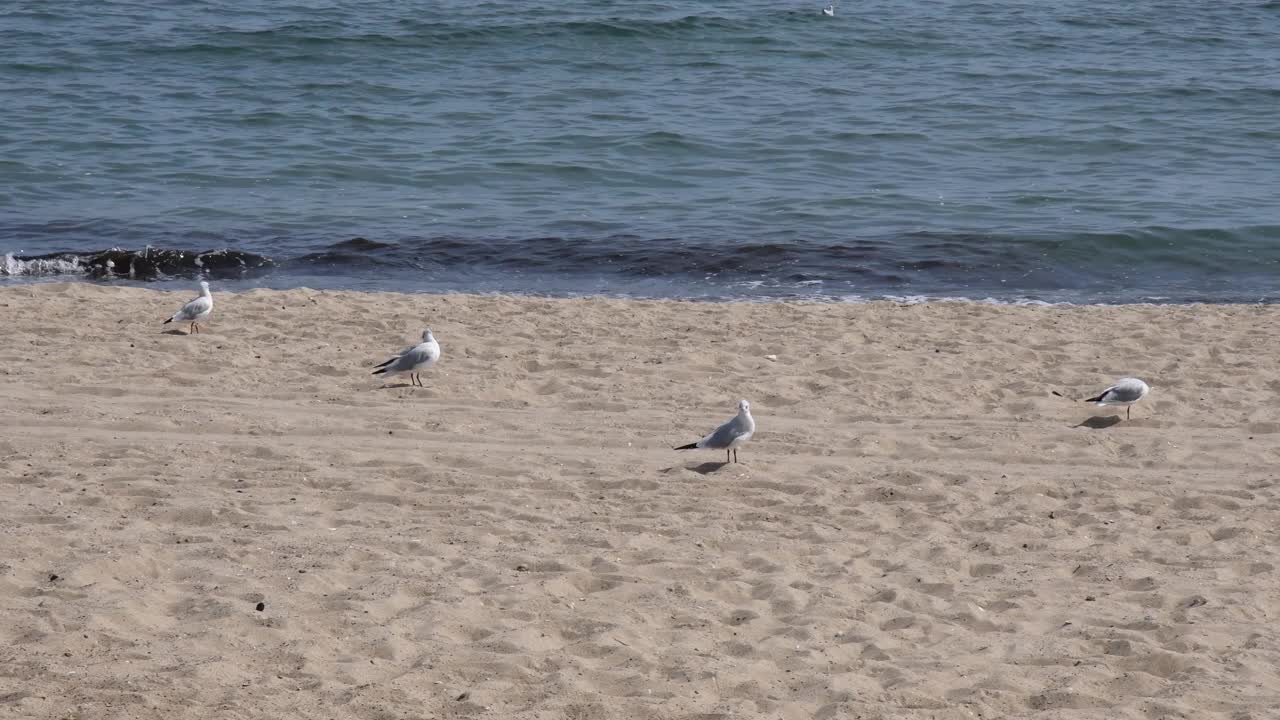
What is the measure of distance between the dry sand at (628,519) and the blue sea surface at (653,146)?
3342 mm

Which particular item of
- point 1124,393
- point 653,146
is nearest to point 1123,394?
point 1124,393

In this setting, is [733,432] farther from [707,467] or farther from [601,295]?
[601,295]

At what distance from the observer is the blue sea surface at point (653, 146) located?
49.8 ft

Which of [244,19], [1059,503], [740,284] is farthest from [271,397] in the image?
[244,19]

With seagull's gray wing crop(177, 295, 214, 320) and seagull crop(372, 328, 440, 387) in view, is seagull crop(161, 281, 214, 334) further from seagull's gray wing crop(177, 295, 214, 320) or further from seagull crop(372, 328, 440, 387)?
seagull crop(372, 328, 440, 387)

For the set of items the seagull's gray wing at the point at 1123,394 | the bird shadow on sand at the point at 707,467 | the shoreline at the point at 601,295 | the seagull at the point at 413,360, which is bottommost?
the shoreline at the point at 601,295

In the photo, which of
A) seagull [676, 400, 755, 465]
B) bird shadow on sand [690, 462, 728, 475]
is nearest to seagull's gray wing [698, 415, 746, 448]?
seagull [676, 400, 755, 465]

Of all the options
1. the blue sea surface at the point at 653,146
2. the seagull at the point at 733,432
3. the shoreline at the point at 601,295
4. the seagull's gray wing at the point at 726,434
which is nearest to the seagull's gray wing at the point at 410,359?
the seagull at the point at 733,432

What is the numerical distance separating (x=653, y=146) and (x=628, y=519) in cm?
1372

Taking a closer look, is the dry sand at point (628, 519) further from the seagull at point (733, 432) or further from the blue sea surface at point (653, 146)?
the blue sea surface at point (653, 146)

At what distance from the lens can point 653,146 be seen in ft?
67.4

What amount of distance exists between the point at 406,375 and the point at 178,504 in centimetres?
294

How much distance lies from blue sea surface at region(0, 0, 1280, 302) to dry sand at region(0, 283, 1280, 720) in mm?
3342

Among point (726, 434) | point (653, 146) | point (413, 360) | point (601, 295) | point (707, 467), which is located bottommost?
point (601, 295)
